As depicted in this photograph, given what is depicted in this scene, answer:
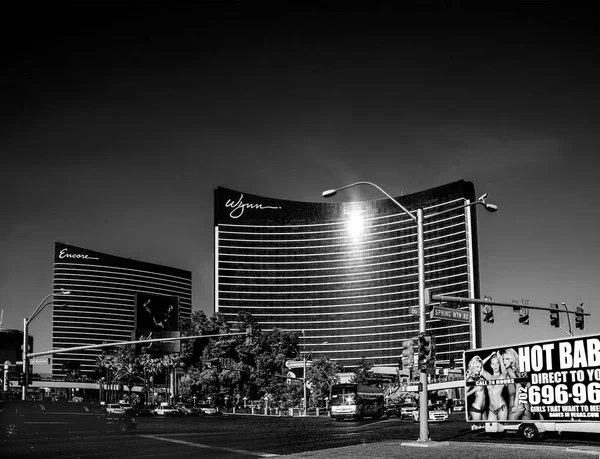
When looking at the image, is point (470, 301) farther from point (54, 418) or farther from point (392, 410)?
point (392, 410)

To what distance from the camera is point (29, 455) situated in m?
22.9

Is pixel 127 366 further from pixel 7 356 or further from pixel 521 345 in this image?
pixel 521 345

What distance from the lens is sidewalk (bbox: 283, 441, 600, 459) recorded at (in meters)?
20.8

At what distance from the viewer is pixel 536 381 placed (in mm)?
27266

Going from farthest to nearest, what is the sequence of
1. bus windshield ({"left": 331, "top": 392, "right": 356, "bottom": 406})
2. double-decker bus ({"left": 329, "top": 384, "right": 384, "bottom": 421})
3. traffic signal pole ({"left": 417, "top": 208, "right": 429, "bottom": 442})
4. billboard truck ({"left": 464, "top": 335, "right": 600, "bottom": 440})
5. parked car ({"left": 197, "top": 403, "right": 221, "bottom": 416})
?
parked car ({"left": 197, "top": 403, "right": 221, "bottom": 416})
bus windshield ({"left": 331, "top": 392, "right": 356, "bottom": 406})
double-decker bus ({"left": 329, "top": 384, "right": 384, "bottom": 421})
traffic signal pole ({"left": 417, "top": 208, "right": 429, "bottom": 442})
billboard truck ({"left": 464, "top": 335, "right": 600, "bottom": 440})

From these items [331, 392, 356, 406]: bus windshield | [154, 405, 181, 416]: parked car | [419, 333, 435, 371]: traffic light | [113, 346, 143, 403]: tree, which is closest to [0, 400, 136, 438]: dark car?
[419, 333, 435, 371]: traffic light

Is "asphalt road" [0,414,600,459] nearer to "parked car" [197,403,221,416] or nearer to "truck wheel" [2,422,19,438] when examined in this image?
"truck wheel" [2,422,19,438]

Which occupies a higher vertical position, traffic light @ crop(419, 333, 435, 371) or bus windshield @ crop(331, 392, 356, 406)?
traffic light @ crop(419, 333, 435, 371)

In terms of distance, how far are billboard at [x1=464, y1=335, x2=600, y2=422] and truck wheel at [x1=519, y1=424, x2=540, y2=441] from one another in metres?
0.30

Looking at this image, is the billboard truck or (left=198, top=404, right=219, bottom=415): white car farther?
(left=198, top=404, right=219, bottom=415): white car

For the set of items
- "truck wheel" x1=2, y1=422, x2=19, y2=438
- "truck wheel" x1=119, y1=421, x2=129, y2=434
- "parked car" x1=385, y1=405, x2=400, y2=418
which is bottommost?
"parked car" x1=385, y1=405, x2=400, y2=418

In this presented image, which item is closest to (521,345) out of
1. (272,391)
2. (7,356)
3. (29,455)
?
(29,455)

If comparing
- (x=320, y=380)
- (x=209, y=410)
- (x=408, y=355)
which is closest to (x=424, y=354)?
(x=408, y=355)

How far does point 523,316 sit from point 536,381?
27.0 ft
